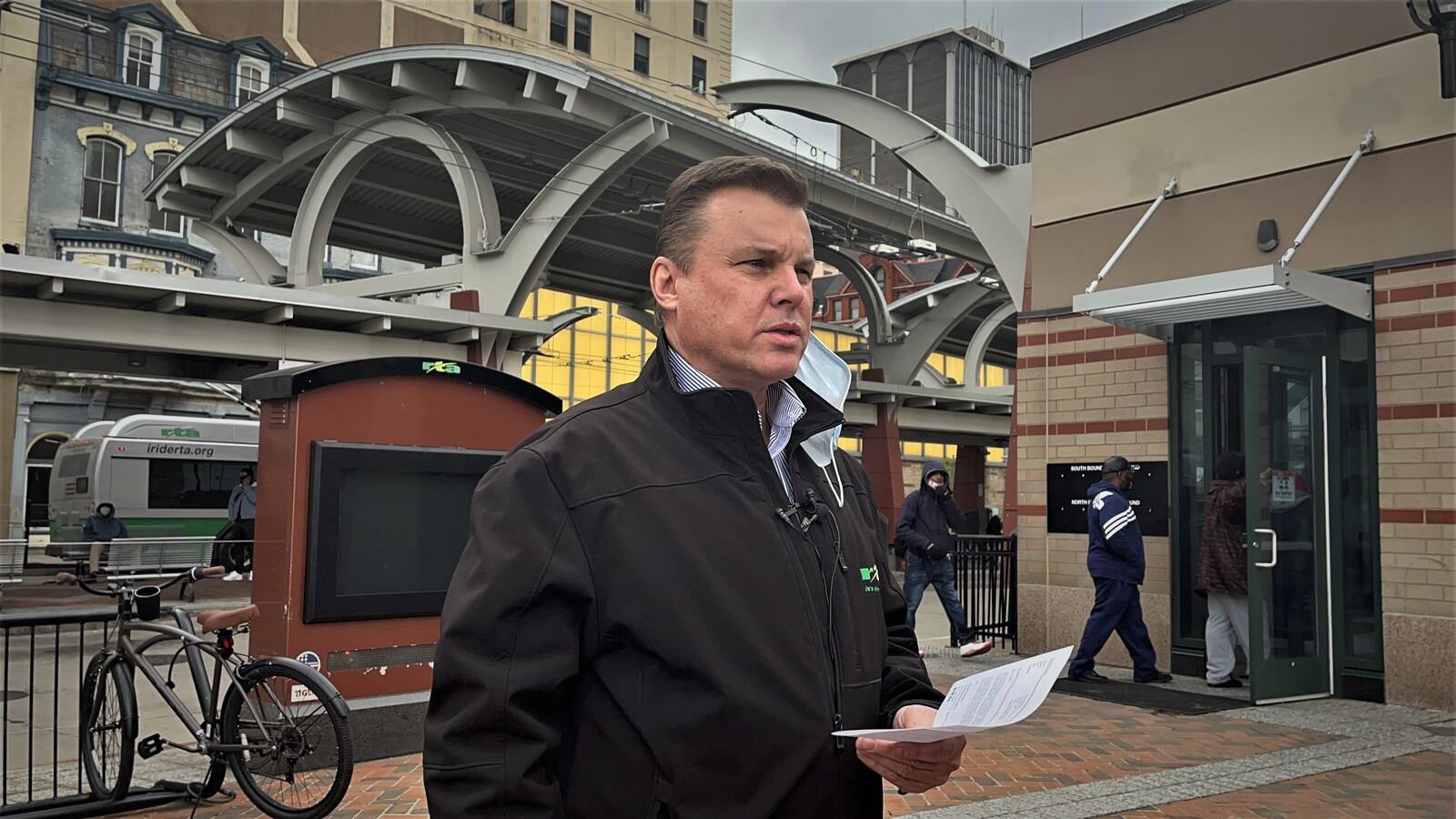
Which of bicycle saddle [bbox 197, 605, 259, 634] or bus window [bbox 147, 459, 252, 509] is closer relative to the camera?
bicycle saddle [bbox 197, 605, 259, 634]

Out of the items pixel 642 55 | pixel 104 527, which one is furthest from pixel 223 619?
pixel 642 55

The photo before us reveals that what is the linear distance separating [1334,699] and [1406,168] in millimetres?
4344

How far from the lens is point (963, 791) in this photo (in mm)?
6449

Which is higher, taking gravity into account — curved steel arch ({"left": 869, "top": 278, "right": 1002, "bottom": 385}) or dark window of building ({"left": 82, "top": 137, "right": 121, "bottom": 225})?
dark window of building ({"left": 82, "top": 137, "right": 121, "bottom": 225})

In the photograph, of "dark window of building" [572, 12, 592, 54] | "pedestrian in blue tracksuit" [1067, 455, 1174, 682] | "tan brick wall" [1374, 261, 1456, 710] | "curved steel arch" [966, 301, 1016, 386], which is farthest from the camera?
"dark window of building" [572, 12, 592, 54]

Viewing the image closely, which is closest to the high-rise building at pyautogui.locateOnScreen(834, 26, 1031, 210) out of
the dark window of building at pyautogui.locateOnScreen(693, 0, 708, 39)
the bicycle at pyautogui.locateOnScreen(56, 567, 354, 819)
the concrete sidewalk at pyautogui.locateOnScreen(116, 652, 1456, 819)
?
the dark window of building at pyautogui.locateOnScreen(693, 0, 708, 39)

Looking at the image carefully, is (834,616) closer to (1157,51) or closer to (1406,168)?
(1406,168)

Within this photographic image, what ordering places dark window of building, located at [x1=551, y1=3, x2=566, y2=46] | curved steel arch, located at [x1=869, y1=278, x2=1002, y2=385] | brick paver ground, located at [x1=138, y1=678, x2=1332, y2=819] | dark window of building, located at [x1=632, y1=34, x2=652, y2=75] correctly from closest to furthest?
1. brick paver ground, located at [x1=138, y1=678, x2=1332, y2=819]
2. curved steel arch, located at [x1=869, y1=278, x2=1002, y2=385]
3. dark window of building, located at [x1=551, y1=3, x2=566, y2=46]
4. dark window of building, located at [x1=632, y1=34, x2=652, y2=75]

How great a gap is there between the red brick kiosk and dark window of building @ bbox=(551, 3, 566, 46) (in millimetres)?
53088

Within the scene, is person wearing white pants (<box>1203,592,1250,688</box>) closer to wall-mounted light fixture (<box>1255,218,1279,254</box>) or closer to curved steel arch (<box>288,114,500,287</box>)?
wall-mounted light fixture (<box>1255,218,1279,254</box>)

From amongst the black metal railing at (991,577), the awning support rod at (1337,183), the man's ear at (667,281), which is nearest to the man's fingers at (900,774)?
the man's ear at (667,281)

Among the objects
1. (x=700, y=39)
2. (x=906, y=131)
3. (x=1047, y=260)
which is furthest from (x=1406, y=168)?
(x=700, y=39)

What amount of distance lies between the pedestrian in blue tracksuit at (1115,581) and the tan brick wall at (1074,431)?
31.9 inches

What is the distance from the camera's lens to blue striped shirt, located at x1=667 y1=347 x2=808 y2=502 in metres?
2.20
